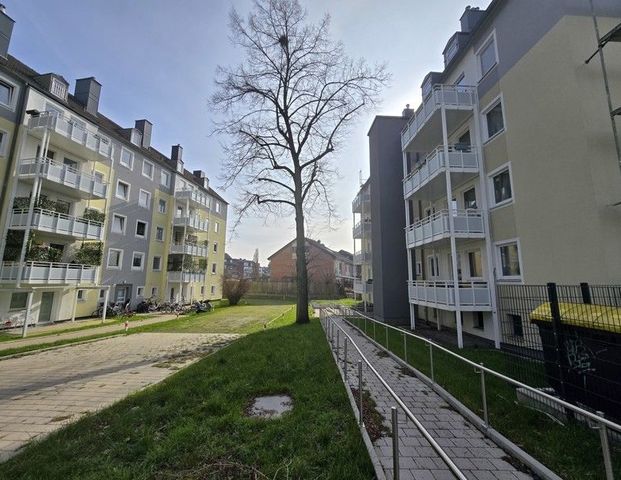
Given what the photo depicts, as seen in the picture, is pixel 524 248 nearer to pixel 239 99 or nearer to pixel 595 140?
pixel 595 140

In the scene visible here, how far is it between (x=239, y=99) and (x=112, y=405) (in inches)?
638

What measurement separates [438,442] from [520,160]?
10230 mm

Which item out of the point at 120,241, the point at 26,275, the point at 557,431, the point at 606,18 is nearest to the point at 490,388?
the point at 557,431

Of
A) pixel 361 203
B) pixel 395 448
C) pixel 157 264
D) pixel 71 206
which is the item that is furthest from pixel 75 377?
pixel 361 203

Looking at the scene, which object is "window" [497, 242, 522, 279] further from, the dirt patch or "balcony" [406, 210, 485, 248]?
the dirt patch

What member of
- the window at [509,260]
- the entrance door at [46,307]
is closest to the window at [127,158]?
the entrance door at [46,307]

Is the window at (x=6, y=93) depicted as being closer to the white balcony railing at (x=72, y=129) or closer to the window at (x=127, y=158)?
the white balcony railing at (x=72, y=129)

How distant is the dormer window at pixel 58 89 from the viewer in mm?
17962

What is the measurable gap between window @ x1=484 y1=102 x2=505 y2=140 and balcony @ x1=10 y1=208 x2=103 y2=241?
22029mm

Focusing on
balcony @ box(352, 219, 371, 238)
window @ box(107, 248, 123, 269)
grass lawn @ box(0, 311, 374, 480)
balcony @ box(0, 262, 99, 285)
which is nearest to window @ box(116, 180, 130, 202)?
window @ box(107, 248, 123, 269)

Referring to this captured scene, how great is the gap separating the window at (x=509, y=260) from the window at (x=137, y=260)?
2605cm

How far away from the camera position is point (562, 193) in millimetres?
8906

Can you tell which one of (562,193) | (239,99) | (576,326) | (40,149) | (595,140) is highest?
(239,99)

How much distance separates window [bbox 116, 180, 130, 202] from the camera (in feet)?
76.6
